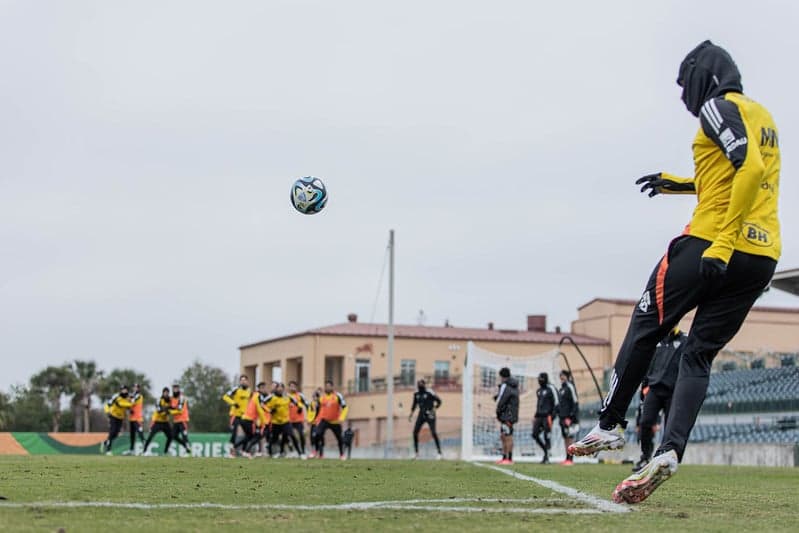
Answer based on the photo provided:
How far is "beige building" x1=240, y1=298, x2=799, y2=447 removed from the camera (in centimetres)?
7225

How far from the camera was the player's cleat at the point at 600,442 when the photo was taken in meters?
6.73

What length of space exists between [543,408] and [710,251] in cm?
2004

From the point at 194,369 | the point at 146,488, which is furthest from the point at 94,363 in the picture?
the point at 146,488

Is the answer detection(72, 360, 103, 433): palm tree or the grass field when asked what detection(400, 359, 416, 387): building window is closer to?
detection(72, 360, 103, 433): palm tree

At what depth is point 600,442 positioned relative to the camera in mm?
6742

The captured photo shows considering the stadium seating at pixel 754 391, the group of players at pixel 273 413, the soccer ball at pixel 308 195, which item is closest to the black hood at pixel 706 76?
the soccer ball at pixel 308 195

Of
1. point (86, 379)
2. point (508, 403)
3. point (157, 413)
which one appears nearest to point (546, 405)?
point (508, 403)

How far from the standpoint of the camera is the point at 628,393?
6629 millimetres

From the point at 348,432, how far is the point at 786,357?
44.0 ft

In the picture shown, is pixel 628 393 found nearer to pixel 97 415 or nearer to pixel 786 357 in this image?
pixel 786 357

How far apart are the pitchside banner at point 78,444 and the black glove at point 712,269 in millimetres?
37725

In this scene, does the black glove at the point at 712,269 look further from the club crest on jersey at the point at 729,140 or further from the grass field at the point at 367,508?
the grass field at the point at 367,508

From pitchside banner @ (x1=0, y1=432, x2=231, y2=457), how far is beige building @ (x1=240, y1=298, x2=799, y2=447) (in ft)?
72.1

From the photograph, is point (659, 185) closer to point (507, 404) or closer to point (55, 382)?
point (507, 404)
